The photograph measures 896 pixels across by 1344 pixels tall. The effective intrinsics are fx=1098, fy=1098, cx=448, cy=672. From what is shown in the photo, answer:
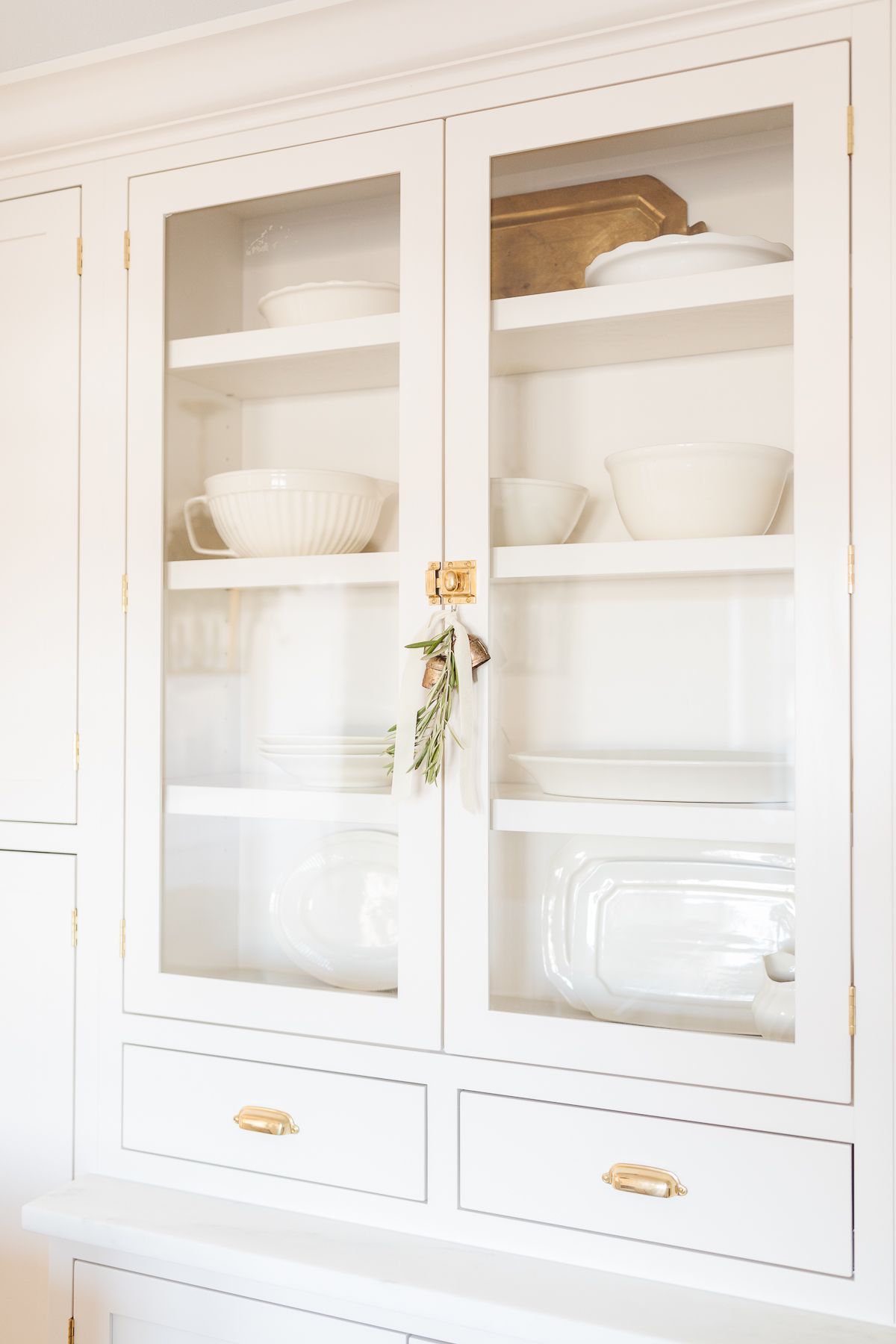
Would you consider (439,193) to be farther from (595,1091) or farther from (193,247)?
(595,1091)

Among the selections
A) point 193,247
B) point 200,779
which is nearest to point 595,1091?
point 200,779

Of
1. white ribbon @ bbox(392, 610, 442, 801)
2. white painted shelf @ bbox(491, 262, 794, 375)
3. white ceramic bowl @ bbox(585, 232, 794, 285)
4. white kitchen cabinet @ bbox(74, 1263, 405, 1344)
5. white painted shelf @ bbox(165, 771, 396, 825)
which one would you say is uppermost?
white ceramic bowl @ bbox(585, 232, 794, 285)

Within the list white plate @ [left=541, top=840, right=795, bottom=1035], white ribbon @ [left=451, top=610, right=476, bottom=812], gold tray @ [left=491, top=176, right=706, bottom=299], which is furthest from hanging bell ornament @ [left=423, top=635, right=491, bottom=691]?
gold tray @ [left=491, top=176, right=706, bottom=299]

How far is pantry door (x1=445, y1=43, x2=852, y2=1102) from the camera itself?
107 centimetres

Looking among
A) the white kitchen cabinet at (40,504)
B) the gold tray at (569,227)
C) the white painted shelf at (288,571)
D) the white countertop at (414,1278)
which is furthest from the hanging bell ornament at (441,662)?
the white countertop at (414,1278)

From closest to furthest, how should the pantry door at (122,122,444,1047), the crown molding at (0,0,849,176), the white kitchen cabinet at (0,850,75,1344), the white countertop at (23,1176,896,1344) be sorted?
the white countertop at (23,1176,896,1344) < the crown molding at (0,0,849,176) < the pantry door at (122,122,444,1047) < the white kitchen cabinet at (0,850,75,1344)

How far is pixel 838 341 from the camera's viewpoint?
1065 mm

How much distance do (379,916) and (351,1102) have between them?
213 millimetres

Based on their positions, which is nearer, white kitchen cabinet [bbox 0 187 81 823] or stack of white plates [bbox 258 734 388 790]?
stack of white plates [bbox 258 734 388 790]

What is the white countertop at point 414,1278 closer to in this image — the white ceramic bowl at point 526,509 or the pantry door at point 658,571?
the pantry door at point 658,571

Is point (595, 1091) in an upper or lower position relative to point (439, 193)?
lower

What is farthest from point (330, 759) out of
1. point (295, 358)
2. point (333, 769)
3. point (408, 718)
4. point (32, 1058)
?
point (32, 1058)

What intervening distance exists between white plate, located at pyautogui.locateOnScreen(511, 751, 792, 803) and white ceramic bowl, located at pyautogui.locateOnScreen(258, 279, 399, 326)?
1.80 ft

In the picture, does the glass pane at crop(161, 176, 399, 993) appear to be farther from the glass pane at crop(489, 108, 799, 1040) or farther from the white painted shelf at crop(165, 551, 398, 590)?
the glass pane at crop(489, 108, 799, 1040)
